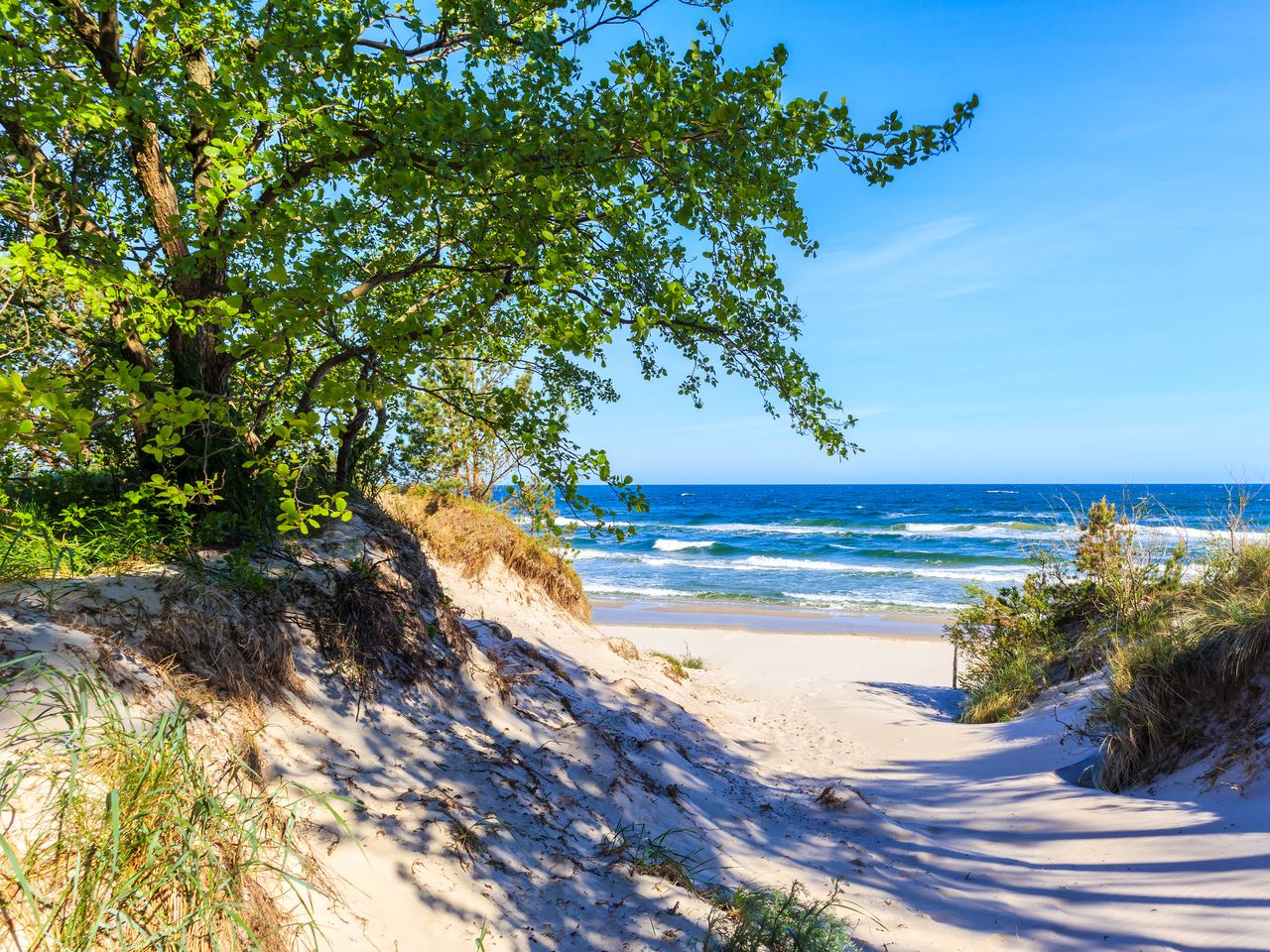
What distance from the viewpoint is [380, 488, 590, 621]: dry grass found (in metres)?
9.87

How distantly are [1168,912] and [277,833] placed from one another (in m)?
4.81

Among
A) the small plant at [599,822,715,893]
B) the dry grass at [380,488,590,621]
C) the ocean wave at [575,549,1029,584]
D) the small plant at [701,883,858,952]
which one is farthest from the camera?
the ocean wave at [575,549,1029,584]

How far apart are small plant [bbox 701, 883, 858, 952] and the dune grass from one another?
6.18 ft

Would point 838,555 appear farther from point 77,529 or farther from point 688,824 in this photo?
point 77,529

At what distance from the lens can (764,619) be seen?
23.6 m

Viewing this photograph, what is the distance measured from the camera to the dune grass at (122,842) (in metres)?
2.28

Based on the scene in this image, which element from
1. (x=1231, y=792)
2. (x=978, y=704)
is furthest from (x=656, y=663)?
(x=1231, y=792)

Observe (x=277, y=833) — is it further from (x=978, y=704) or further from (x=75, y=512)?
(x=978, y=704)

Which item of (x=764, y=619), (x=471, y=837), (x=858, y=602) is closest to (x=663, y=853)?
(x=471, y=837)

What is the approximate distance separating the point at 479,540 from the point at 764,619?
15.3m

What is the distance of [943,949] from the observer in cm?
378

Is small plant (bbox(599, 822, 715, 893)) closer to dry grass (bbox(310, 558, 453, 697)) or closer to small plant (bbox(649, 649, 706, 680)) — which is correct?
dry grass (bbox(310, 558, 453, 697))

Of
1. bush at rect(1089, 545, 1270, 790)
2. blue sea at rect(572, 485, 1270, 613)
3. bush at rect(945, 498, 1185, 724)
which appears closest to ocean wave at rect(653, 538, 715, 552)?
blue sea at rect(572, 485, 1270, 613)

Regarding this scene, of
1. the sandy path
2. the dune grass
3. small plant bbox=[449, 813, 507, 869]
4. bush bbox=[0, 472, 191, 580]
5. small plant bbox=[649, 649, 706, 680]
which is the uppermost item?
A: bush bbox=[0, 472, 191, 580]
